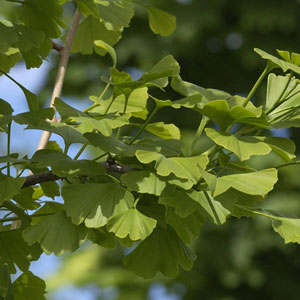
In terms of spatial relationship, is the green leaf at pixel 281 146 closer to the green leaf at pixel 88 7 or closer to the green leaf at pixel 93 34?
the green leaf at pixel 88 7

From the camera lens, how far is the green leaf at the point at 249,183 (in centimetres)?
62

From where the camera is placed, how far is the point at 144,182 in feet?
2.09

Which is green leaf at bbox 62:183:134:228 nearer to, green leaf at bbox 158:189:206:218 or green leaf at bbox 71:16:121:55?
green leaf at bbox 158:189:206:218

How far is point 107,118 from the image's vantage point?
680mm

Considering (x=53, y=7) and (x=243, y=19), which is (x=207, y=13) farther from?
(x=53, y=7)

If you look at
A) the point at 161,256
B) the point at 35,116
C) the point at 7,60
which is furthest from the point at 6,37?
the point at 161,256

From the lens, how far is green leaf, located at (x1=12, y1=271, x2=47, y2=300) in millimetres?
807

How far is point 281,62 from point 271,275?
13.8 feet

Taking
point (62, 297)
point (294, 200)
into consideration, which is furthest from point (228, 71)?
point (62, 297)

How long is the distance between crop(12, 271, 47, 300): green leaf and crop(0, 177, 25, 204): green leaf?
18 cm

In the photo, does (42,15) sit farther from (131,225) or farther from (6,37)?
(131,225)

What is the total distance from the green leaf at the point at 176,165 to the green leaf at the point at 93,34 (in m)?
0.40

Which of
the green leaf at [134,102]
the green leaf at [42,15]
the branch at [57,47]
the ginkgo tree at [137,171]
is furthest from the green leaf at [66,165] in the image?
the branch at [57,47]

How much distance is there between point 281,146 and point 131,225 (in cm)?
19
